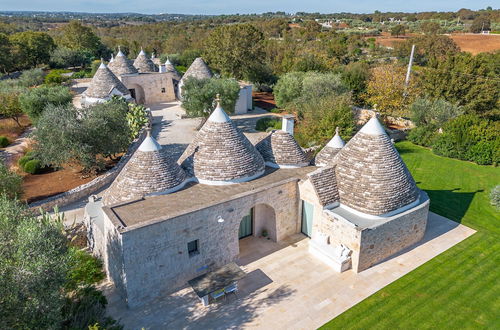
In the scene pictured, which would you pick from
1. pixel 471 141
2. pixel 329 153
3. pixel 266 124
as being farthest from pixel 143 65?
pixel 471 141

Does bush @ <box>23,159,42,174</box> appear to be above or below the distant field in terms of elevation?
below

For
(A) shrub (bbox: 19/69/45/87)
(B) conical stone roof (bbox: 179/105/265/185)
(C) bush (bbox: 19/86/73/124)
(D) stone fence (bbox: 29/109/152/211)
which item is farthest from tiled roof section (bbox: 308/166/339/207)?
(A) shrub (bbox: 19/69/45/87)

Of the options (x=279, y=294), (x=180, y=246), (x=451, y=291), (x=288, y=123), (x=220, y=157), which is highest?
(x=288, y=123)

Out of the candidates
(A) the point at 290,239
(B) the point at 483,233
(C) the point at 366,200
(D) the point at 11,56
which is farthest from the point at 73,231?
(D) the point at 11,56

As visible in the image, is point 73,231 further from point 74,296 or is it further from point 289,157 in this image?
point 289,157

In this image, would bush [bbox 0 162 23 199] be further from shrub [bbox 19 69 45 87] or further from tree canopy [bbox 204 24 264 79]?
shrub [bbox 19 69 45 87]

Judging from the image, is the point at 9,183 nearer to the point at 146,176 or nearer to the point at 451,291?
the point at 146,176
